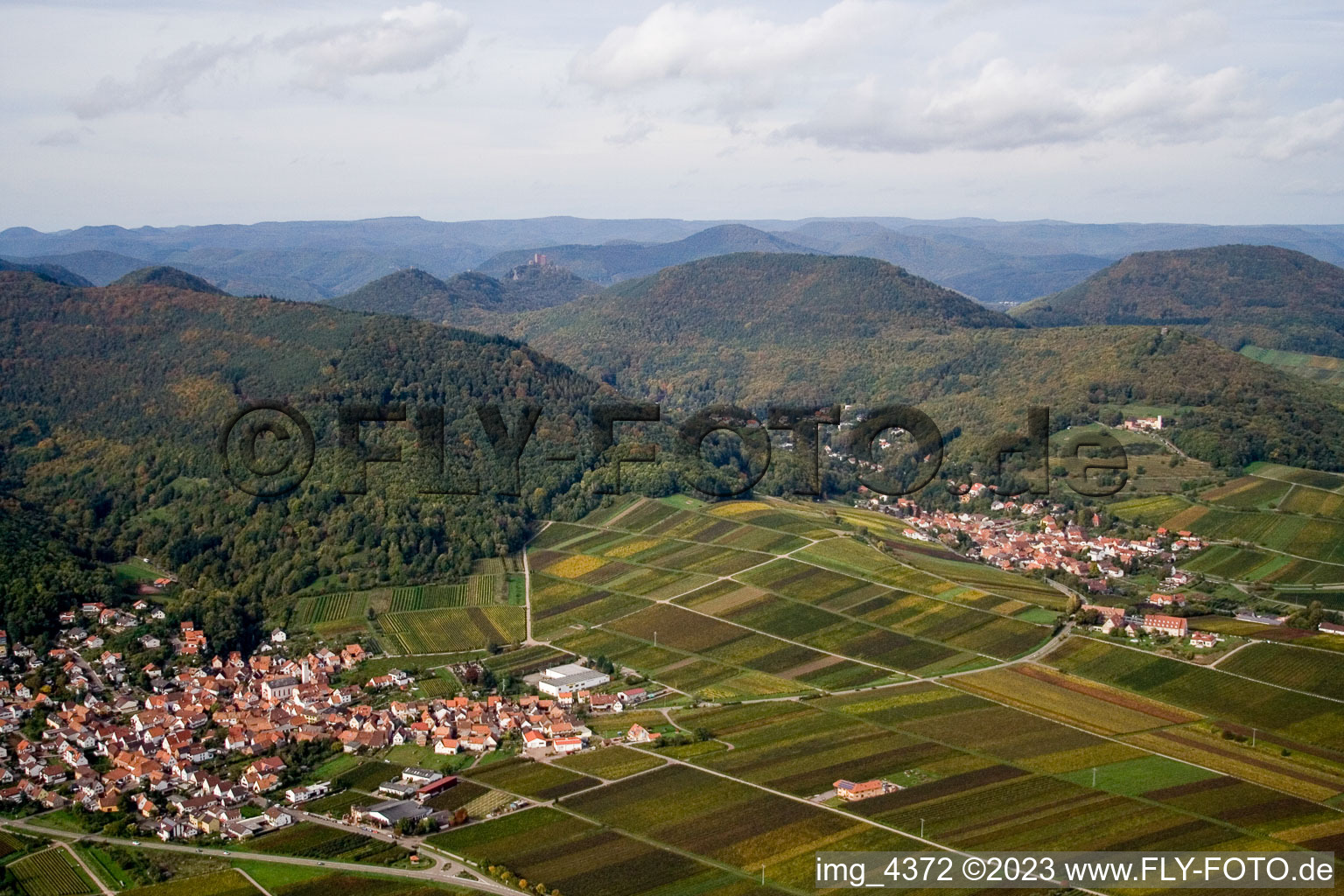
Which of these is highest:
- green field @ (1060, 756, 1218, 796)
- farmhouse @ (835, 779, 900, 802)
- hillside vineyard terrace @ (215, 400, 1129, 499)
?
hillside vineyard terrace @ (215, 400, 1129, 499)

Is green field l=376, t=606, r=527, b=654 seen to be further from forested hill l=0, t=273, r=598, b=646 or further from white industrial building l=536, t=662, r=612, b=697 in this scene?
white industrial building l=536, t=662, r=612, b=697

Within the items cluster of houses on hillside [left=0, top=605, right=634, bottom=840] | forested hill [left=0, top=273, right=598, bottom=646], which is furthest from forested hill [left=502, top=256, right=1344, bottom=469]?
cluster of houses on hillside [left=0, top=605, right=634, bottom=840]

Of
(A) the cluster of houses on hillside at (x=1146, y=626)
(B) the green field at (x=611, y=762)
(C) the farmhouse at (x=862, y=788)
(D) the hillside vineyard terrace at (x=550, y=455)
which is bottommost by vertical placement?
(B) the green field at (x=611, y=762)

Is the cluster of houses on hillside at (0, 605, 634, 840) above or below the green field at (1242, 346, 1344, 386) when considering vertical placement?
below

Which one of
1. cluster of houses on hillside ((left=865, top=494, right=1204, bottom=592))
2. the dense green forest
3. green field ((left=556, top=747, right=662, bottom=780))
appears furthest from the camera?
cluster of houses on hillside ((left=865, top=494, right=1204, bottom=592))

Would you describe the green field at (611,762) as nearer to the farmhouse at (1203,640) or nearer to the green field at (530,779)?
the green field at (530,779)

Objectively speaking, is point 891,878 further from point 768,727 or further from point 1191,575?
point 1191,575

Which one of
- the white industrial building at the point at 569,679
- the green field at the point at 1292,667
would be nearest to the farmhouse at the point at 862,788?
the white industrial building at the point at 569,679

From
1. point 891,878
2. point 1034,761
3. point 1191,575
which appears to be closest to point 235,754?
point 891,878
